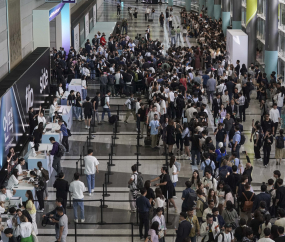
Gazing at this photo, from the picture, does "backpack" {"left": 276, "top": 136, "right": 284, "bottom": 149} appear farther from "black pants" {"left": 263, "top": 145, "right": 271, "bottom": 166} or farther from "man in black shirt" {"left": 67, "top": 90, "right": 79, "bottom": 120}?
"man in black shirt" {"left": 67, "top": 90, "right": 79, "bottom": 120}

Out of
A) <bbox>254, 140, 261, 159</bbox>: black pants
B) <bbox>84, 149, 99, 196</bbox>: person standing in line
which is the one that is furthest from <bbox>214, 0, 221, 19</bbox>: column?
<bbox>84, 149, 99, 196</bbox>: person standing in line

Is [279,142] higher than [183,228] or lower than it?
lower

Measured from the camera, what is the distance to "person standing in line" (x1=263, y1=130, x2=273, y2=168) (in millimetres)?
17312

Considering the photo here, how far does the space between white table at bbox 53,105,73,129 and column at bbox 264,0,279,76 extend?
1084 cm

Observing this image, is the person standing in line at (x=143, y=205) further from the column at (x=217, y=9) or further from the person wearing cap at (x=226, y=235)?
the column at (x=217, y=9)

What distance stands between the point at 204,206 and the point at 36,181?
4407 millimetres

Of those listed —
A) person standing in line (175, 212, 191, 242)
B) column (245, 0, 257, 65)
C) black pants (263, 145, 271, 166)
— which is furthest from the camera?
column (245, 0, 257, 65)

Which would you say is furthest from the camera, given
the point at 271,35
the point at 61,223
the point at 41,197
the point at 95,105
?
the point at 271,35

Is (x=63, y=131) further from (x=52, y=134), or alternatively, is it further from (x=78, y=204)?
(x=78, y=204)

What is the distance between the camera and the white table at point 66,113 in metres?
20.8

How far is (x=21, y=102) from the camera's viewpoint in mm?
19828

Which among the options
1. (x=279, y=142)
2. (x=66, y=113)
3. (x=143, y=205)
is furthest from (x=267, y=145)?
(x=66, y=113)

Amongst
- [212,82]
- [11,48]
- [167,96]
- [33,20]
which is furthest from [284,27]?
[11,48]

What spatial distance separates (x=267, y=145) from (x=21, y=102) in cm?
827
